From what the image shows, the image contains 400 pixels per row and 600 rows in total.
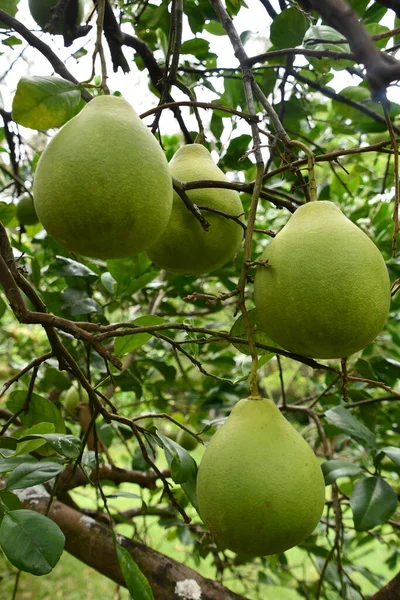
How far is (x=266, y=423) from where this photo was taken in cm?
78

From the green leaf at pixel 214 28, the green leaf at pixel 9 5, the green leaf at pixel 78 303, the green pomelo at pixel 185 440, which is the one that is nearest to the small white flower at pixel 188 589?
the green leaf at pixel 78 303

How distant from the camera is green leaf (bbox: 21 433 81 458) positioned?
85 cm

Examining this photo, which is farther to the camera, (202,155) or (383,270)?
(202,155)

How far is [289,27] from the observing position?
127 centimetres

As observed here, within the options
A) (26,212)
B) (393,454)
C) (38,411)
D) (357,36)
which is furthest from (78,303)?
(357,36)

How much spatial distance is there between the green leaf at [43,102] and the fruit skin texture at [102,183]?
0.15 feet

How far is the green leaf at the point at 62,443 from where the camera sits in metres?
0.85

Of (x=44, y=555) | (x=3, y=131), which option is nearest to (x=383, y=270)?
(x=44, y=555)

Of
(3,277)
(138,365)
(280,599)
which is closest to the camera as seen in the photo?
(3,277)

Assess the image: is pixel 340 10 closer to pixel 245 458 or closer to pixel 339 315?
pixel 339 315

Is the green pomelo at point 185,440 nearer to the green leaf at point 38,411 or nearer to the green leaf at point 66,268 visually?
the green leaf at point 66,268

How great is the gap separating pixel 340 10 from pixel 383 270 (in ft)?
1.60

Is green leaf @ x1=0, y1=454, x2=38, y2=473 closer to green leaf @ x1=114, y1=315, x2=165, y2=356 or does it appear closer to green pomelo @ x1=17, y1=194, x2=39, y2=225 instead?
green leaf @ x1=114, y1=315, x2=165, y2=356

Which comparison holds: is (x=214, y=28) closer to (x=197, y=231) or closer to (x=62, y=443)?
(x=197, y=231)
